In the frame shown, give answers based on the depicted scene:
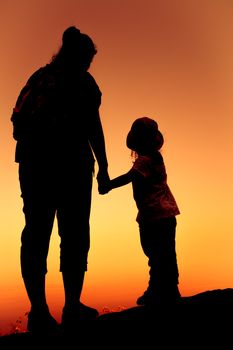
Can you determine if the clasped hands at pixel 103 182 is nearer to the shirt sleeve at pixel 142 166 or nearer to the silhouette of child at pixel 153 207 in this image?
the silhouette of child at pixel 153 207

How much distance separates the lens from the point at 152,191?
187 inches

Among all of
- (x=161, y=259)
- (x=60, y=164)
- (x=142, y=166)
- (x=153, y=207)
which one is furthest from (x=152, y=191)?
(x=60, y=164)

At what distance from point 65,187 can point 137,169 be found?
4.54 ft

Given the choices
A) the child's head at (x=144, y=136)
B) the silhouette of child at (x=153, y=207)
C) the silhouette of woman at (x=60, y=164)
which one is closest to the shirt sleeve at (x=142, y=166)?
the silhouette of child at (x=153, y=207)

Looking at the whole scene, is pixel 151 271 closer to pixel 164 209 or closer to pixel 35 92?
pixel 164 209

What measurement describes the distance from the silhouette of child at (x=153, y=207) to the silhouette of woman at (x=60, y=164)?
2.94ft

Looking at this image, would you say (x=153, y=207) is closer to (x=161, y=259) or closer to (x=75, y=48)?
(x=161, y=259)

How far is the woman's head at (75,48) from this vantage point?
378 cm

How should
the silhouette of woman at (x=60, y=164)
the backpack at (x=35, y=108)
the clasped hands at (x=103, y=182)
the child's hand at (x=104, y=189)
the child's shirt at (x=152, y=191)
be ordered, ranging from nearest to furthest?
the silhouette of woman at (x=60, y=164) → the backpack at (x=35, y=108) → the clasped hands at (x=103, y=182) → the child's hand at (x=104, y=189) → the child's shirt at (x=152, y=191)

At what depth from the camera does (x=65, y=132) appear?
11.7 ft

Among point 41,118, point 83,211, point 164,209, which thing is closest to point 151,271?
point 164,209

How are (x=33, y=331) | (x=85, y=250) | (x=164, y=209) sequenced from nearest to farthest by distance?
1. (x=33, y=331)
2. (x=85, y=250)
3. (x=164, y=209)

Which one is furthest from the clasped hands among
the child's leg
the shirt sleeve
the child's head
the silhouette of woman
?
the child's head

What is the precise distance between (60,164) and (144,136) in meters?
1.62
